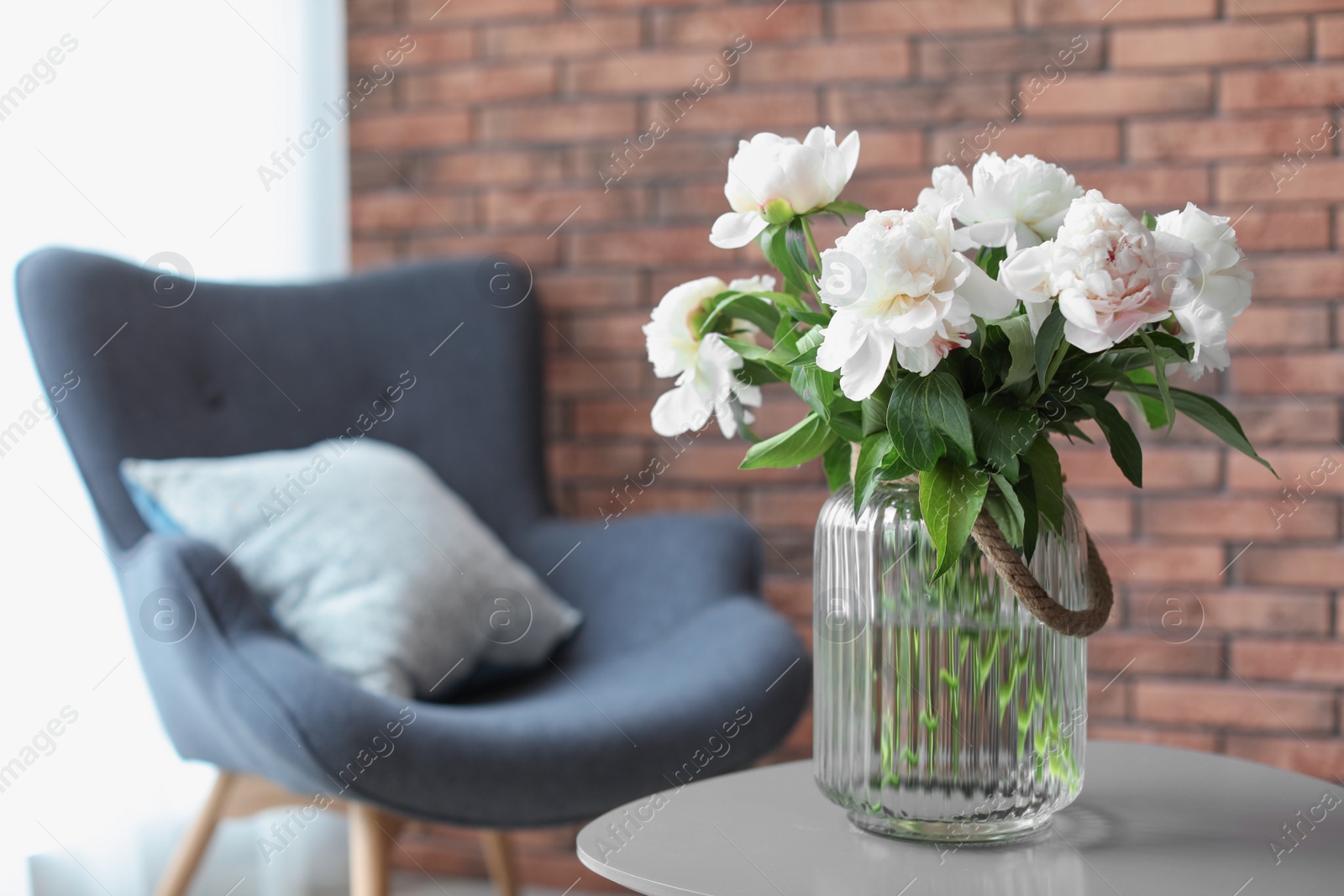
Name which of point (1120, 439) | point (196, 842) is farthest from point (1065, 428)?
point (196, 842)

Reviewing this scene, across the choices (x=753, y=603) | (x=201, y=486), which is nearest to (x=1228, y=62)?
(x=753, y=603)

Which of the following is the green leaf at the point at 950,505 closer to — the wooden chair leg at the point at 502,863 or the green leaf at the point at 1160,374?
the green leaf at the point at 1160,374

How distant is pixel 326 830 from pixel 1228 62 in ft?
5.89

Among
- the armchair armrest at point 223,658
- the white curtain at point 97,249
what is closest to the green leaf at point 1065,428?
the armchair armrest at point 223,658

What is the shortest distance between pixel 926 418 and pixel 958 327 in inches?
2.3

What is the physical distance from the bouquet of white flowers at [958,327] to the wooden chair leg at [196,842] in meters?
0.95

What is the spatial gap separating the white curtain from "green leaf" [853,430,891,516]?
1132 mm

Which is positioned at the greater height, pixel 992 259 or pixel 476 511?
pixel 992 259

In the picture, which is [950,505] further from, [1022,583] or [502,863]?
[502,863]

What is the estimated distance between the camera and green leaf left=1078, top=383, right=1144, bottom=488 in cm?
79

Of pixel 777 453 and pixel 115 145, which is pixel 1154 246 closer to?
pixel 777 453

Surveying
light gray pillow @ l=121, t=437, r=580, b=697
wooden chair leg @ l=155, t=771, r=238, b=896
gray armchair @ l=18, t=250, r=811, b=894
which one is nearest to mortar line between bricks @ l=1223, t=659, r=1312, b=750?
gray armchair @ l=18, t=250, r=811, b=894

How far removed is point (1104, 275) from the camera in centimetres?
66

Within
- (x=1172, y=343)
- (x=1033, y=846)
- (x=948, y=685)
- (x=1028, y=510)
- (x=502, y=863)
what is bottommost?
(x=502, y=863)
